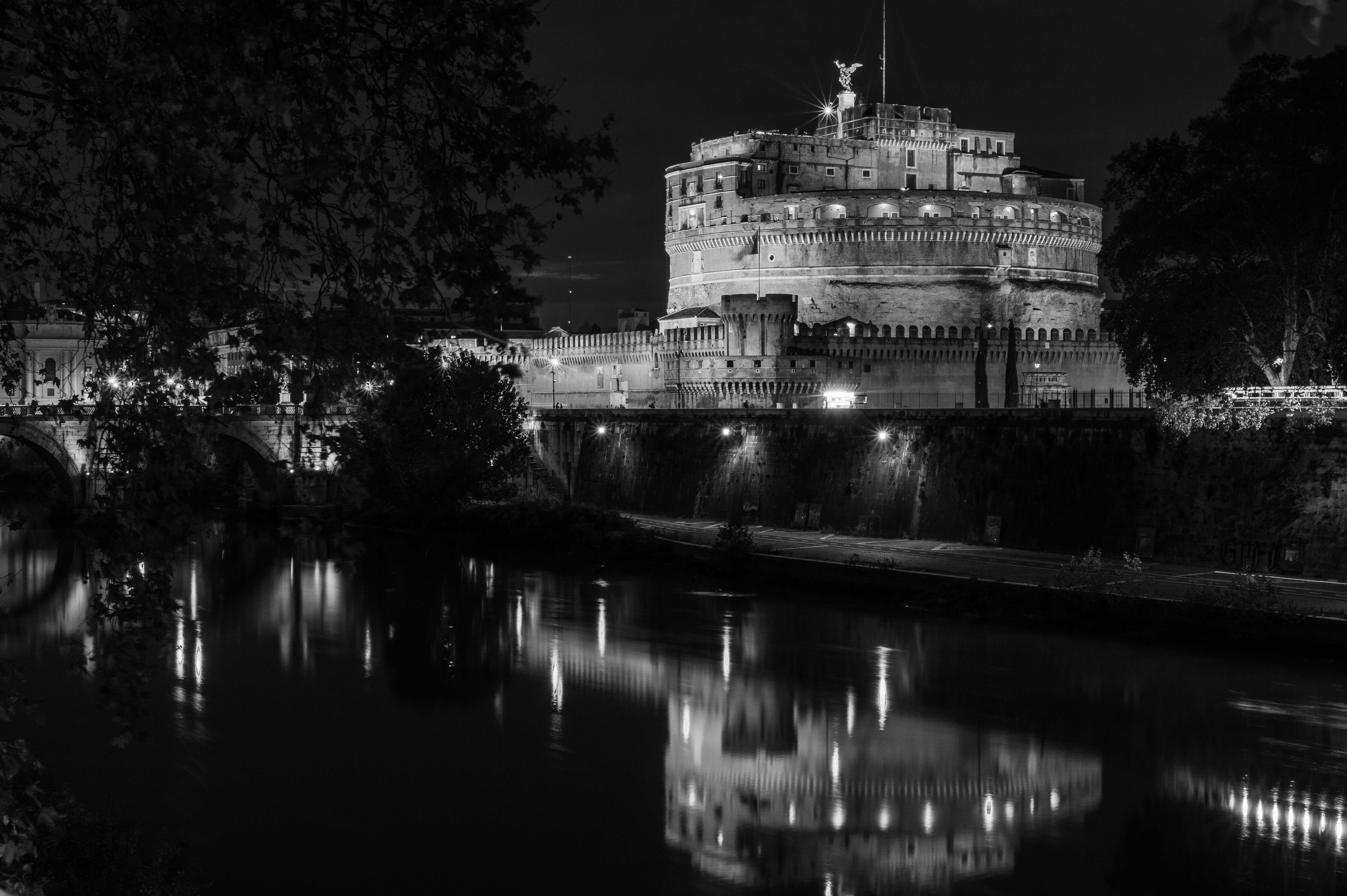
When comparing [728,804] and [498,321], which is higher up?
[498,321]

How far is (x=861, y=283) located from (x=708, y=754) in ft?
105

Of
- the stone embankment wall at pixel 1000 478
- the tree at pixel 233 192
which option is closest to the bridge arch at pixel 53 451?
the stone embankment wall at pixel 1000 478

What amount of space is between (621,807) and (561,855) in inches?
43.3

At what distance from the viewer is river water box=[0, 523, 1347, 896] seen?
10.3m

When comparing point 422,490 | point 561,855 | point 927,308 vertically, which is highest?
point 927,308

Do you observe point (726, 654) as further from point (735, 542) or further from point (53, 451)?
point (53, 451)

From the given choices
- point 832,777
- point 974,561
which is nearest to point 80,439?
point 974,561

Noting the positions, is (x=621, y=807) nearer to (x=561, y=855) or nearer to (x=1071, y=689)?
(x=561, y=855)

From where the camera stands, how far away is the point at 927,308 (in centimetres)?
4375

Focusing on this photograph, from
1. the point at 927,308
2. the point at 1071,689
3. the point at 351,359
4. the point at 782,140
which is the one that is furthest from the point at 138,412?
the point at 782,140

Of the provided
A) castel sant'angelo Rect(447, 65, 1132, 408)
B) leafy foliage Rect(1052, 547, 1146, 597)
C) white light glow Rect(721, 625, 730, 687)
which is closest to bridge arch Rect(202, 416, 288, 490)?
castel sant'angelo Rect(447, 65, 1132, 408)

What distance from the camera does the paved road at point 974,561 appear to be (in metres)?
17.6

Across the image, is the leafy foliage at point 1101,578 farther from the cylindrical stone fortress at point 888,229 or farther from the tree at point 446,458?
the cylindrical stone fortress at point 888,229

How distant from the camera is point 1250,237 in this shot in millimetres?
20766
